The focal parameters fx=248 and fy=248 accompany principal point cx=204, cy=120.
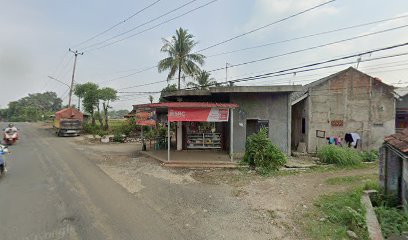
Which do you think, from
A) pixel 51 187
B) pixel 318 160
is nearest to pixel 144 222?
pixel 51 187

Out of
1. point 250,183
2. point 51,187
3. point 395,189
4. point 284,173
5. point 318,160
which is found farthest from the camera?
point 318,160

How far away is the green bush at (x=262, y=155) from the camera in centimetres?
1139

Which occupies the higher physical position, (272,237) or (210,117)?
(210,117)

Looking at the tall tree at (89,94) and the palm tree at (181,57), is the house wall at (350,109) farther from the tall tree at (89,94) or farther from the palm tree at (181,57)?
the tall tree at (89,94)

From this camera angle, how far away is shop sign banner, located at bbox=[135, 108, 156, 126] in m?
14.4

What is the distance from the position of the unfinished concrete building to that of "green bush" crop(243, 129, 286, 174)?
571 centimetres

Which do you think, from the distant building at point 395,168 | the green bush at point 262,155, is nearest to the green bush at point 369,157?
the green bush at point 262,155

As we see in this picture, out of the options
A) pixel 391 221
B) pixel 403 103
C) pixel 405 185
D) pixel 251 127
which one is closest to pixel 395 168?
pixel 405 185

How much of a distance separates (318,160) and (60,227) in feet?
41.8

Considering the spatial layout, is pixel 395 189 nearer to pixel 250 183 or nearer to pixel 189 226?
pixel 250 183

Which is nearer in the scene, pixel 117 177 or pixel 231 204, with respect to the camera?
pixel 231 204

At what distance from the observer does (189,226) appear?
5512mm

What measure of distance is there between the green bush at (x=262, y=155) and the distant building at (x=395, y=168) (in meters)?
4.13

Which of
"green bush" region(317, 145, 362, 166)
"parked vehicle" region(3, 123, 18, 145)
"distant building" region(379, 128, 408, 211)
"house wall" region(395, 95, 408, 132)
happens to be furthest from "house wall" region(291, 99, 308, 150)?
"parked vehicle" region(3, 123, 18, 145)
